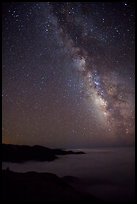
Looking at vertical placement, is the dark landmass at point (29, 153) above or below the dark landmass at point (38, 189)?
above

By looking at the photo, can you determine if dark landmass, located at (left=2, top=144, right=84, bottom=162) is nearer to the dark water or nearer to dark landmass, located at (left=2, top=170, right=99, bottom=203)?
the dark water

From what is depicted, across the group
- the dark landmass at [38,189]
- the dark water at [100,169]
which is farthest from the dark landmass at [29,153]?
the dark landmass at [38,189]

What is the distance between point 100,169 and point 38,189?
3.57 feet

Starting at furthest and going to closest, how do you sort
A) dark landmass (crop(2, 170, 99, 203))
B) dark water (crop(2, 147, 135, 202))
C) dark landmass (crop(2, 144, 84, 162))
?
dark landmass (crop(2, 144, 84, 162)) → dark water (crop(2, 147, 135, 202)) → dark landmass (crop(2, 170, 99, 203))

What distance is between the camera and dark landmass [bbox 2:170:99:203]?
4.40 metres

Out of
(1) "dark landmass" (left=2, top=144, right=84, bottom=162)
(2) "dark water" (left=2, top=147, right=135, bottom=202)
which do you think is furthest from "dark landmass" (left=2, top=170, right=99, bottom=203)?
(1) "dark landmass" (left=2, top=144, right=84, bottom=162)

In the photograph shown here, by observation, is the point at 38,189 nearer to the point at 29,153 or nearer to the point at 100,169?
the point at 29,153

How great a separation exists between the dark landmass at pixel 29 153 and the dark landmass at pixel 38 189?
0.39 metres

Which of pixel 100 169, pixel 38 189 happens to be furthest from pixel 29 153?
pixel 100 169

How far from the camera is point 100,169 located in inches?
190

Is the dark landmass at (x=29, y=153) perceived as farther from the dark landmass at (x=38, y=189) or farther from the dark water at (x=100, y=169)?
the dark landmass at (x=38, y=189)

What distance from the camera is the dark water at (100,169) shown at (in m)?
4.59

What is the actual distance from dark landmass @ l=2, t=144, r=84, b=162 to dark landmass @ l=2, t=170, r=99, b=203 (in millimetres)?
392

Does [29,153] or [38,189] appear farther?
[29,153]
